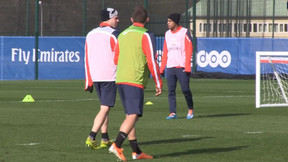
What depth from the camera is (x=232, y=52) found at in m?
38.9

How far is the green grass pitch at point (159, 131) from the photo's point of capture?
11039 millimetres

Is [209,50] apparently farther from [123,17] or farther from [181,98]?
[181,98]

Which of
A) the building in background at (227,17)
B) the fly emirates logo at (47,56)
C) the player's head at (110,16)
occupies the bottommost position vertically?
the fly emirates logo at (47,56)

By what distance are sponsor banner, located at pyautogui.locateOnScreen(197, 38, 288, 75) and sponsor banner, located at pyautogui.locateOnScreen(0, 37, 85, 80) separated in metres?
5.65

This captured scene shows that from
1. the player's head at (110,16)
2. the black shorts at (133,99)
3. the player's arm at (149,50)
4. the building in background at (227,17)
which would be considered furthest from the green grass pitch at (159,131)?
the building in background at (227,17)

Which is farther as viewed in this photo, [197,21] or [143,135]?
[197,21]

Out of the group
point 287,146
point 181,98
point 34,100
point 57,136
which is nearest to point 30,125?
point 57,136

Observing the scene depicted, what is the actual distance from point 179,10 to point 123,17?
2.76m

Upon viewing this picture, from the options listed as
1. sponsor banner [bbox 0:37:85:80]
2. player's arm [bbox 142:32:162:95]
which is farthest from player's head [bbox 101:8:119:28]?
sponsor banner [bbox 0:37:85:80]

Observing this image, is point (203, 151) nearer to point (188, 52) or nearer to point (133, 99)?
point (133, 99)

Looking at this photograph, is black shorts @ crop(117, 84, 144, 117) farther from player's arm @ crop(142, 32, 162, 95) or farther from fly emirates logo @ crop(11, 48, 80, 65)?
fly emirates logo @ crop(11, 48, 80, 65)

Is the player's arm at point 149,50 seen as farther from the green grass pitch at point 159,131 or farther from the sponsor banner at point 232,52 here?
the sponsor banner at point 232,52

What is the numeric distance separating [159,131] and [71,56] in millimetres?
23785

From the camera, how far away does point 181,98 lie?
2400 centimetres
